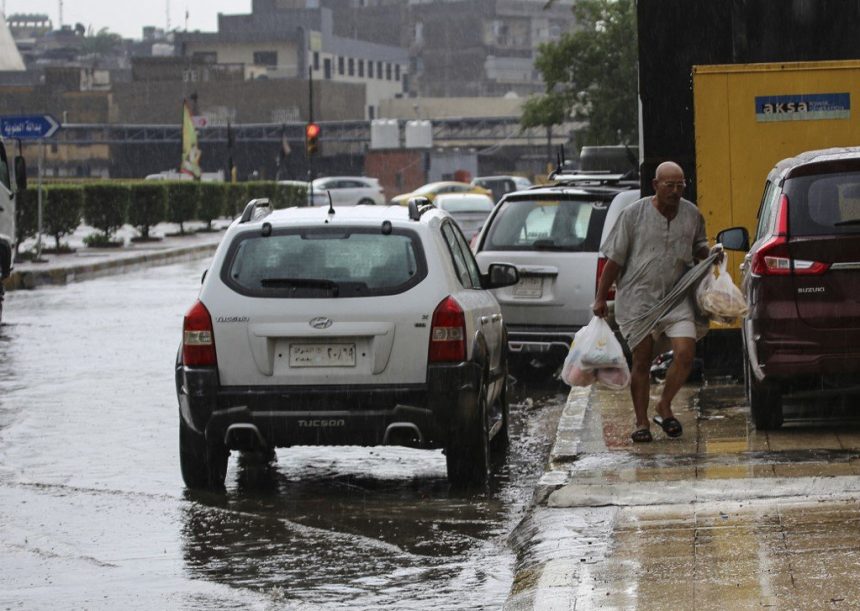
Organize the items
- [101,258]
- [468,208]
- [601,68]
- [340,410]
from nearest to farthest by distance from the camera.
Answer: [340,410] < [468,208] < [101,258] < [601,68]

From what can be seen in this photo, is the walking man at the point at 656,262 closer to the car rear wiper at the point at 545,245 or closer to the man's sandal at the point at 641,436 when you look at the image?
the man's sandal at the point at 641,436

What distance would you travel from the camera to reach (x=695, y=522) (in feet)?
25.7

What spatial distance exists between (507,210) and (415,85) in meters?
157

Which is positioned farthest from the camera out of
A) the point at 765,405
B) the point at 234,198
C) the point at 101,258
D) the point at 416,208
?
the point at 234,198

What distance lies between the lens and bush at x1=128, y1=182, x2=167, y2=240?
47.0 metres

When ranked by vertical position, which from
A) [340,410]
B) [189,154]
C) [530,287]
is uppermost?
[189,154]

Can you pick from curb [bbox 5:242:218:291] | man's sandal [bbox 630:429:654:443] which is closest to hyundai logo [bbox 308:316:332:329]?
man's sandal [bbox 630:429:654:443]

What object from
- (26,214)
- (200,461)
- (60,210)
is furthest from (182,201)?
(200,461)

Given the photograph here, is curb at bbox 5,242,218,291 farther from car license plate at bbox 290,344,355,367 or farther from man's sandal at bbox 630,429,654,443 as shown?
car license plate at bbox 290,344,355,367

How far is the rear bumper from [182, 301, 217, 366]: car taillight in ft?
0.23

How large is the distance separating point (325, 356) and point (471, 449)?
0.97m

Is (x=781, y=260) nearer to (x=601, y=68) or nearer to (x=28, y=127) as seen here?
(x=28, y=127)

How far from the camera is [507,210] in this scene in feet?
51.1

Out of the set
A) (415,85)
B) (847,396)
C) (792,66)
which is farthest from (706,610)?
(415,85)
